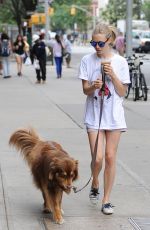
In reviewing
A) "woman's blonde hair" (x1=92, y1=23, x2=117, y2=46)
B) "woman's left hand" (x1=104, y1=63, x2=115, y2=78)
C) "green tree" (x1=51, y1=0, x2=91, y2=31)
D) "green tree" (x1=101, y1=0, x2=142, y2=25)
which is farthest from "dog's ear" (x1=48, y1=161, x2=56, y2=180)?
"green tree" (x1=51, y1=0, x2=91, y2=31)

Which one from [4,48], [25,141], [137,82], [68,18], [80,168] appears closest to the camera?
[25,141]

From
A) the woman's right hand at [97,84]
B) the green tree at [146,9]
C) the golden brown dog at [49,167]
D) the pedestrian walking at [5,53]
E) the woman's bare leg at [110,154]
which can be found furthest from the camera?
the green tree at [146,9]

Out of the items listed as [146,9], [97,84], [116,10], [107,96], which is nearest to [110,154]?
[107,96]

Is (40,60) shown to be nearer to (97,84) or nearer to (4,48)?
(4,48)

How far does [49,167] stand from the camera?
216 inches

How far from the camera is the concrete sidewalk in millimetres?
6039

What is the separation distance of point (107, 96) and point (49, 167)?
1.00 metres

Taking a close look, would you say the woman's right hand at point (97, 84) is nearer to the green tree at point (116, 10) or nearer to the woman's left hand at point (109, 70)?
the woman's left hand at point (109, 70)

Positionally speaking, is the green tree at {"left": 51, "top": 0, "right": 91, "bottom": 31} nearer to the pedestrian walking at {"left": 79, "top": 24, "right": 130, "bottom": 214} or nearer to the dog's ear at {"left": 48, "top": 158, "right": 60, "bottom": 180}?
the pedestrian walking at {"left": 79, "top": 24, "right": 130, "bottom": 214}

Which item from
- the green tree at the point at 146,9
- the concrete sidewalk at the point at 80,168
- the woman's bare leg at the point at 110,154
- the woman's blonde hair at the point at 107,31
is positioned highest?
the woman's blonde hair at the point at 107,31

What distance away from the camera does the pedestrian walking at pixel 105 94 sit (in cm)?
591

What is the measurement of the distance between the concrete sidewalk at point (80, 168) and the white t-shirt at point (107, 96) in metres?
0.92

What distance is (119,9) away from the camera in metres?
102

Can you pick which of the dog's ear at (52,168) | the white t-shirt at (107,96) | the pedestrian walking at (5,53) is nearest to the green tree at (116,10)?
the pedestrian walking at (5,53)
